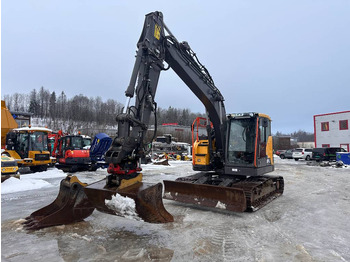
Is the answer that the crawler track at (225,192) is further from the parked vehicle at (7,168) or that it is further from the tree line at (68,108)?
the tree line at (68,108)

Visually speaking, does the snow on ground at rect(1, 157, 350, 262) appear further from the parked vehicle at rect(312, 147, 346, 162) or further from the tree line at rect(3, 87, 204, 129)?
the tree line at rect(3, 87, 204, 129)

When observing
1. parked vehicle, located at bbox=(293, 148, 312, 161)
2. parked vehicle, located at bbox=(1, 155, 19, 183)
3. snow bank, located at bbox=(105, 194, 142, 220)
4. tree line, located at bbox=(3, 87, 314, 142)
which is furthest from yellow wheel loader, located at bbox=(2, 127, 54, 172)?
tree line, located at bbox=(3, 87, 314, 142)

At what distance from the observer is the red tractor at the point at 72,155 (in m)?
15.7

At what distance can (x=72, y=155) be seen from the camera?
15.7m

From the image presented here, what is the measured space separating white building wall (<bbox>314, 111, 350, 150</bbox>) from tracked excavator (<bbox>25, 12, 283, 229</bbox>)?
29.0 metres

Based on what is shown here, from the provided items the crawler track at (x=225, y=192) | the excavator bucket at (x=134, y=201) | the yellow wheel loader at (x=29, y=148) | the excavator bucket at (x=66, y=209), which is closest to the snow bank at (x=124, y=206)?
the excavator bucket at (x=134, y=201)

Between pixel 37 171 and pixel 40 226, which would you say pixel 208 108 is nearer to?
pixel 40 226

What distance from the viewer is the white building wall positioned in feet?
104

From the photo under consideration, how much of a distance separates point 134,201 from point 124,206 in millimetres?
216

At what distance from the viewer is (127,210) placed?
416 cm

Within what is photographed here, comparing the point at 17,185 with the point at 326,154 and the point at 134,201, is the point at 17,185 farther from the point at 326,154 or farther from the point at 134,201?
the point at 326,154

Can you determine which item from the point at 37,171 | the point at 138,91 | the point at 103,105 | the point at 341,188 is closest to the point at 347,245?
the point at 138,91

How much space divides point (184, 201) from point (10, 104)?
80266mm

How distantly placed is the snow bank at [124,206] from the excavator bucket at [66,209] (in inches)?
48.7
